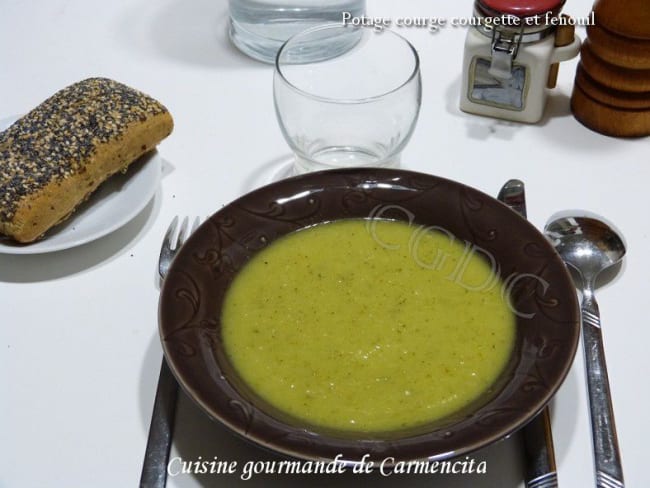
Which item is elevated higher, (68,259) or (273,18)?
(273,18)

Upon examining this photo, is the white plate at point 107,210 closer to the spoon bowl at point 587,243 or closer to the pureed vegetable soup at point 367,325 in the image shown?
the pureed vegetable soup at point 367,325

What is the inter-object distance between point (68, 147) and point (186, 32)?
48cm

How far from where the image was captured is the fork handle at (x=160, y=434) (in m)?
0.75

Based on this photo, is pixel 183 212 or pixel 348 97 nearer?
pixel 183 212

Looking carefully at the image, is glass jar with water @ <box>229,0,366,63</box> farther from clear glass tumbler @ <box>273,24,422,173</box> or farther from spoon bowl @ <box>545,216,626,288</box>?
spoon bowl @ <box>545,216,626,288</box>

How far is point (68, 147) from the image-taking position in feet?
3.34

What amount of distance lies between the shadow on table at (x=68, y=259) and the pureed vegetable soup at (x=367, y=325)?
221 millimetres

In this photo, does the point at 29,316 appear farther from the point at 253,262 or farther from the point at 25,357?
the point at 253,262

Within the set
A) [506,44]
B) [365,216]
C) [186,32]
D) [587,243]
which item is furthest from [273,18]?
[587,243]

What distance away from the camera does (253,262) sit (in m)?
0.90

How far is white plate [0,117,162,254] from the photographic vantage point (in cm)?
97

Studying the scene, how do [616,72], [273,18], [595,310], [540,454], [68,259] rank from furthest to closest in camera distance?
1. [273,18]
2. [616,72]
3. [68,259]
4. [595,310]
5. [540,454]

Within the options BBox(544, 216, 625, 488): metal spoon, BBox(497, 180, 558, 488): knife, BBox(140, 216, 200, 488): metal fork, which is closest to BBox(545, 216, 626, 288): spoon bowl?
BBox(544, 216, 625, 488): metal spoon

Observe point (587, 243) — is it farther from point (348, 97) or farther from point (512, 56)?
point (348, 97)
